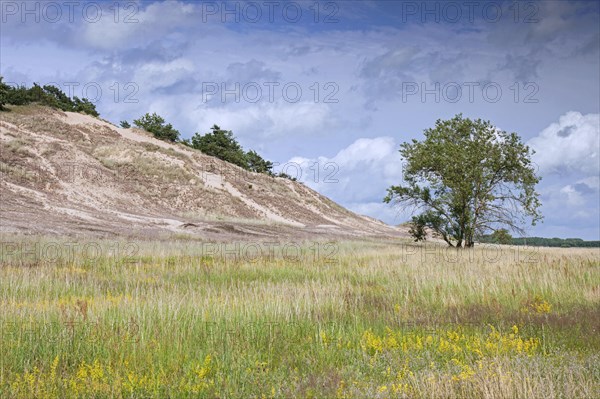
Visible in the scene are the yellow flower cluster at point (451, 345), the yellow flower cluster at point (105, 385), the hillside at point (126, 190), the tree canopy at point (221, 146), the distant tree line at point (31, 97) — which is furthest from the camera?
the tree canopy at point (221, 146)

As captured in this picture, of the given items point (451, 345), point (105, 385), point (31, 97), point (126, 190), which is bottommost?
point (105, 385)

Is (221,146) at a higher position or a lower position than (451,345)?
higher

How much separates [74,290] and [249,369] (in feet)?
24.8

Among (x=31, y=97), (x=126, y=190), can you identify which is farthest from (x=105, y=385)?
(x=31, y=97)

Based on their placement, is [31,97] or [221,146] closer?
[31,97]

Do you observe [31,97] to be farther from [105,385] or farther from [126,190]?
[105,385]

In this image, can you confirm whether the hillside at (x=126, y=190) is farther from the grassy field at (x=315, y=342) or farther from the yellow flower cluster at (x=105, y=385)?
the yellow flower cluster at (x=105, y=385)

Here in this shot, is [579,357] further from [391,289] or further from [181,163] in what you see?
[181,163]

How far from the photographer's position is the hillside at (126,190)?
37188 millimetres

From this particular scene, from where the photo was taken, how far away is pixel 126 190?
53688 mm

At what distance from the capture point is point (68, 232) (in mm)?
28766

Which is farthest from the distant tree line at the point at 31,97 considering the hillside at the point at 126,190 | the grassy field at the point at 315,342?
the grassy field at the point at 315,342

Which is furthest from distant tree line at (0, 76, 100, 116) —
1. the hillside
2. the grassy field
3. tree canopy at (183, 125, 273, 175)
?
the grassy field

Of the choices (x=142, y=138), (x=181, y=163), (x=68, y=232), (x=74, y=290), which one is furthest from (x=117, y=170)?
(x=74, y=290)
